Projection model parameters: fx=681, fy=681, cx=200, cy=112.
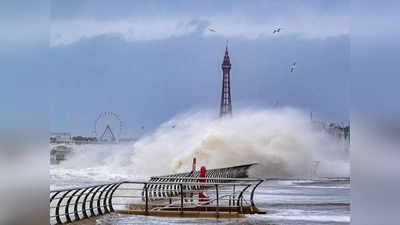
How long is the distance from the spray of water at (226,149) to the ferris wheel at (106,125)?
0.44 meters

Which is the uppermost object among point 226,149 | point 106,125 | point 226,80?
point 226,80

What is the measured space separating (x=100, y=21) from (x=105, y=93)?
988 millimetres

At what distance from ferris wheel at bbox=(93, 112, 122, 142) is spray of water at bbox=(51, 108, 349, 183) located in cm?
44

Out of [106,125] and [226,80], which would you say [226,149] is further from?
[106,125]

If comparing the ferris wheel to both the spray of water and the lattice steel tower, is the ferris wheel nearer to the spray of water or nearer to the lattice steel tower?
the spray of water

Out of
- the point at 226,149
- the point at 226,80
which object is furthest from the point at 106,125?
the point at 226,149

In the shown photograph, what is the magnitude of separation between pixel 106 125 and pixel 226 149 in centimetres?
233

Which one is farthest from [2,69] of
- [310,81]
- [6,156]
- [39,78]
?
[310,81]

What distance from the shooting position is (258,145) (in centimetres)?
1082

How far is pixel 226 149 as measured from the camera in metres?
10.6

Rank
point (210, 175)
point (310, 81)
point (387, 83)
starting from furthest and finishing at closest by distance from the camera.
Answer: point (210, 175) < point (310, 81) < point (387, 83)

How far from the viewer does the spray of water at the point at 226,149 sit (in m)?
9.70

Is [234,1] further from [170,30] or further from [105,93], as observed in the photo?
[105,93]

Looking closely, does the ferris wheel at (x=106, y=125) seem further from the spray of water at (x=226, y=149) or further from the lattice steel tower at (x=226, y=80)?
the lattice steel tower at (x=226, y=80)
